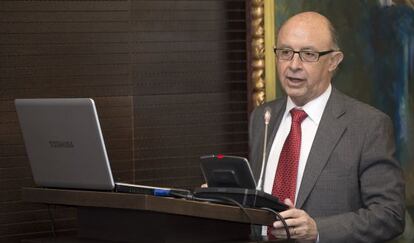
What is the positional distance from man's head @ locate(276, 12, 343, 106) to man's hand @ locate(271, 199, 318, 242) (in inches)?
23.9

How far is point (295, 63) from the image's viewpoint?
4.08 metres

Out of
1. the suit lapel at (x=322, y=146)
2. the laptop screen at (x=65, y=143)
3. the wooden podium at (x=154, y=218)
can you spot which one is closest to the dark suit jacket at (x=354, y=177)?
the suit lapel at (x=322, y=146)

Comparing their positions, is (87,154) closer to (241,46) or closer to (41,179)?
(41,179)

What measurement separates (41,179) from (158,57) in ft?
5.02

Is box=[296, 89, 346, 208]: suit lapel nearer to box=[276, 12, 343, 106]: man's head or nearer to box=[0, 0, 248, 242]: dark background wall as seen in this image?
box=[276, 12, 343, 106]: man's head

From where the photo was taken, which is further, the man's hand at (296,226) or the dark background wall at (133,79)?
the dark background wall at (133,79)

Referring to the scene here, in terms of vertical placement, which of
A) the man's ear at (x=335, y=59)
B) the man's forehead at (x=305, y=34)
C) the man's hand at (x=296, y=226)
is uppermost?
the man's forehead at (x=305, y=34)

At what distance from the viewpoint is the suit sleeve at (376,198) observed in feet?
12.6

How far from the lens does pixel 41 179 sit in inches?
148

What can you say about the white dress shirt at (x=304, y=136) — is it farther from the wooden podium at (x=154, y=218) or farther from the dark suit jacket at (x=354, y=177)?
the wooden podium at (x=154, y=218)

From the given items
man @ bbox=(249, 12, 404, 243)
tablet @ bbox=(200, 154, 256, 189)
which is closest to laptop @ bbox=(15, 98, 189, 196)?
tablet @ bbox=(200, 154, 256, 189)

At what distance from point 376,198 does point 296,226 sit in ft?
1.60

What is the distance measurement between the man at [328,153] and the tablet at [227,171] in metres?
0.36

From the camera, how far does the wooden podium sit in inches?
128
